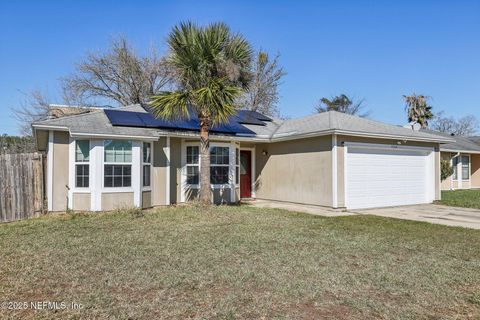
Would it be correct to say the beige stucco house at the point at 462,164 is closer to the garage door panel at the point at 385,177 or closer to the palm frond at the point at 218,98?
the garage door panel at the point at 385,177

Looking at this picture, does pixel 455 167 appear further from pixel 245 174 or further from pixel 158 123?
pixel 158 123

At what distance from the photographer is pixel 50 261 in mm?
5551

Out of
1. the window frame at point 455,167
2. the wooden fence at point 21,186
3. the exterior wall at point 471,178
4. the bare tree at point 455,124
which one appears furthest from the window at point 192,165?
the bare tree at point 455,124

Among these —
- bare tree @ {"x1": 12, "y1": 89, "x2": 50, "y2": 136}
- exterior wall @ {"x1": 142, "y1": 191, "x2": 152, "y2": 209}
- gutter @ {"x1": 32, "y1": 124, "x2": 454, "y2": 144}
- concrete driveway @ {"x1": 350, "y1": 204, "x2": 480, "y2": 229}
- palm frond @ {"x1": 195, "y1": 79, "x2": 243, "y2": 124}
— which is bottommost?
concrete driveway @ {"x1": 350, "y1": 204, "x2": 480, "y2": 229}

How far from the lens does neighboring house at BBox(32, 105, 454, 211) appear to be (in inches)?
432

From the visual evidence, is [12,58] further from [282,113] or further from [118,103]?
[282,113]

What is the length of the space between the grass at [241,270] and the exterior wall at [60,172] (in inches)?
78.5

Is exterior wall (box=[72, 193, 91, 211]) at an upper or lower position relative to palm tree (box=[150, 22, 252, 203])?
lower

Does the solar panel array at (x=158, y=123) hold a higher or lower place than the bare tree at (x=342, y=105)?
lower

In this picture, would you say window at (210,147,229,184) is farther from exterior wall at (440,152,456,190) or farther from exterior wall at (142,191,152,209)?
exterior wall at (440,152,456,190)

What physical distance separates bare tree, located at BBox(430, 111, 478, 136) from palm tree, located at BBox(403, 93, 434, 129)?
86.3ft

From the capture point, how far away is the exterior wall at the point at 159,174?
12484mm

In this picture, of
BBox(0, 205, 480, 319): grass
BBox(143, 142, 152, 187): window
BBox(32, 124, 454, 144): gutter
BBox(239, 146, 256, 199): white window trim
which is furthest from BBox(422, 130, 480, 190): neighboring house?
BBox(143, 142, 152, 187): window

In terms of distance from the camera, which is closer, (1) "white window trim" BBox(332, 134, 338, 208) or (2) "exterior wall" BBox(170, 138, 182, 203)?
(1) "white window trim" BBox(332, 134, 338, 208)
